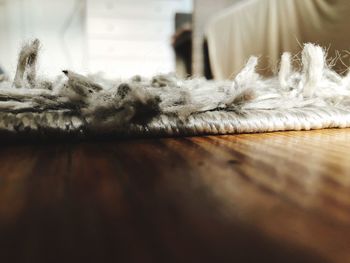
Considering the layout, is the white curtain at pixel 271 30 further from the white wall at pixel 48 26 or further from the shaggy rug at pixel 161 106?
the white wall at pixel 48 26

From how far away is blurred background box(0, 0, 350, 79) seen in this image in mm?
1099

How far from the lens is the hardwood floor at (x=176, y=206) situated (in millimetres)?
173

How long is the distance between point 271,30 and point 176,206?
4.18ft

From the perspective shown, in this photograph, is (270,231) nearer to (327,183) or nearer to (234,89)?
(327,183)

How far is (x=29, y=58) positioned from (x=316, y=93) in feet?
1.57

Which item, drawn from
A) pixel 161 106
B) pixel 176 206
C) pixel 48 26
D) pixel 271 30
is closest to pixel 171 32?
pixel 48 26

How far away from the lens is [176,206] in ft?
0.75

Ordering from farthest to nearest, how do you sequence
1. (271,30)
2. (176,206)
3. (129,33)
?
(129,33) → (271,30) → (176,206)

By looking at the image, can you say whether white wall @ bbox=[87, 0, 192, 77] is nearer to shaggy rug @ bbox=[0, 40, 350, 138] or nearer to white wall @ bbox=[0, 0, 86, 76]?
white wall @ bbox=[0, 0, 86, 76]

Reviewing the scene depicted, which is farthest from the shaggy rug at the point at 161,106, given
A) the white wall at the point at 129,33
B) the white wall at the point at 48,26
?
the white wall at the point at 48,26

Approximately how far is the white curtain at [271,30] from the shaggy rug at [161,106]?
391mm

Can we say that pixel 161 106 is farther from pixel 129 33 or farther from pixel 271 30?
pixel 129 33

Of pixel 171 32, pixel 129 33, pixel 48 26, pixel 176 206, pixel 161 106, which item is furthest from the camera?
pixel 48 26

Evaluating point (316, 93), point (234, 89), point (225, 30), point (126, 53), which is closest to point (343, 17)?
point (316, 93)
